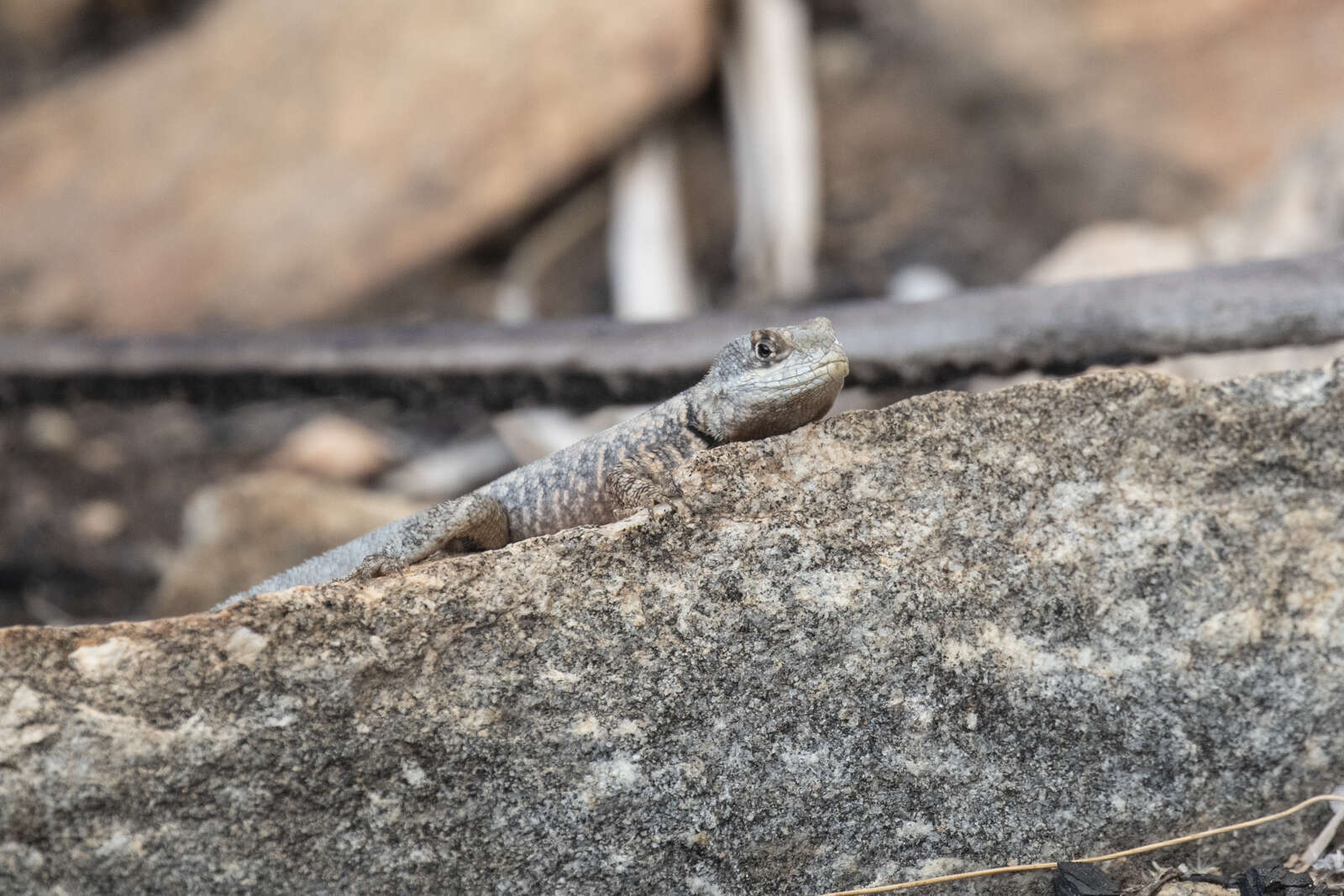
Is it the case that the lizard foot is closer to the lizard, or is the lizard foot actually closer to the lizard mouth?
the lizard

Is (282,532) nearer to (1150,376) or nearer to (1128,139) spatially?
(1150,376)

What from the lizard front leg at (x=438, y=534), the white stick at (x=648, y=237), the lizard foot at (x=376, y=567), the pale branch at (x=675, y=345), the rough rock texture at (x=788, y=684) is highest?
the white stick at (x=648, y=237)

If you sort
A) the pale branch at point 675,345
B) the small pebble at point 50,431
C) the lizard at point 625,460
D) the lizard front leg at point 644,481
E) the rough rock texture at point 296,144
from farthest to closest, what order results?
the small pebble at point 50,431 < the rough rock texture at point 296,144 < the pale branch at point 675,345 < the lizard at point 625,460 < the lizard front leg at point 644,481

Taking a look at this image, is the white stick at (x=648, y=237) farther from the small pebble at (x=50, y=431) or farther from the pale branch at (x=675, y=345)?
the small pebble at (x=50, y=431)

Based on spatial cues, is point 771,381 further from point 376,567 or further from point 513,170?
point 513,170

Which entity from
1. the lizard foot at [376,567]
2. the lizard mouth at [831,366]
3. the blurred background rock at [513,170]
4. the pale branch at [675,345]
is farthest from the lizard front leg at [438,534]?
the blurred background rock at [513,170]

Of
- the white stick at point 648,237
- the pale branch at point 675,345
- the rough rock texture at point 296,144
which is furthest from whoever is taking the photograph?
the white stick at point 648,237
